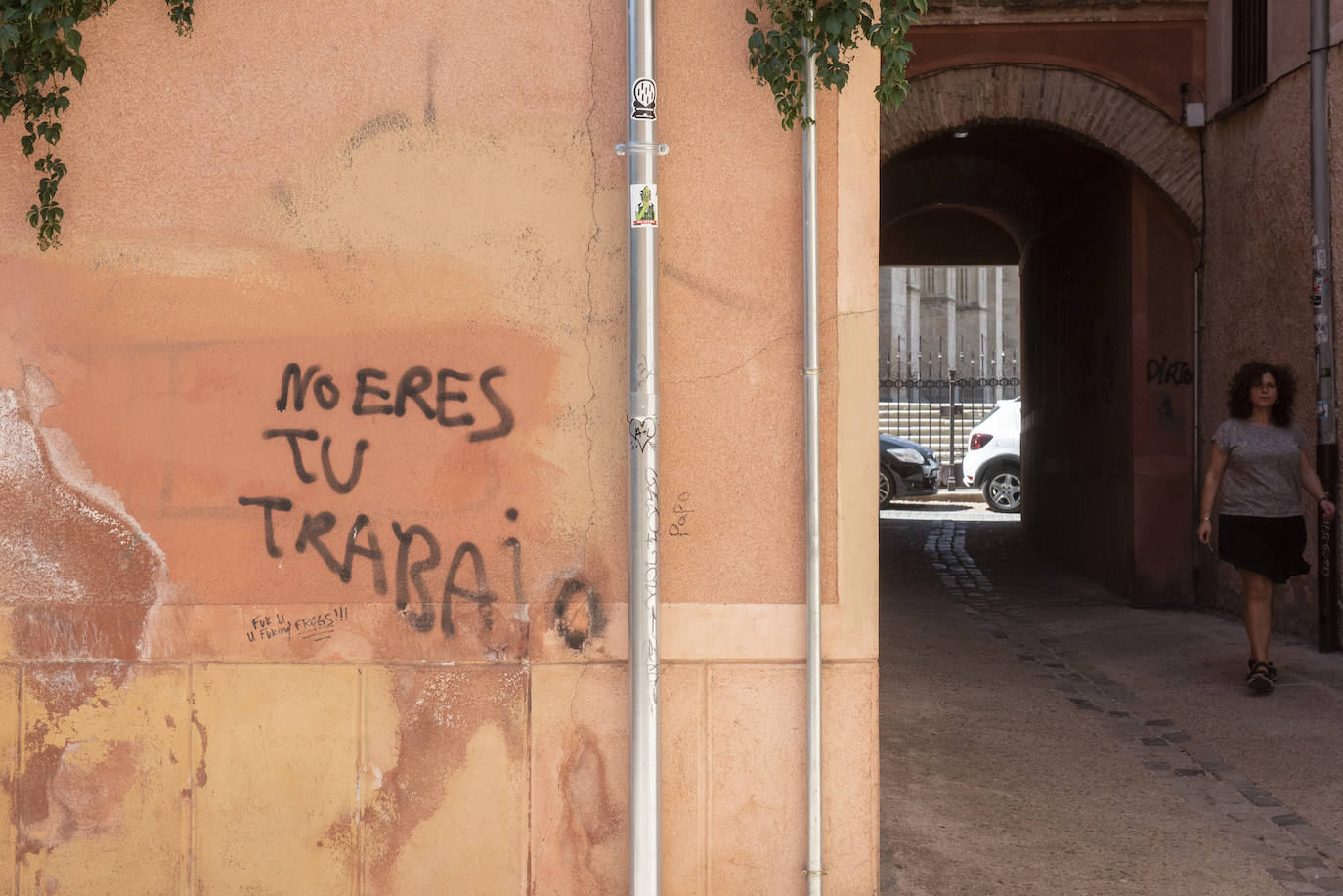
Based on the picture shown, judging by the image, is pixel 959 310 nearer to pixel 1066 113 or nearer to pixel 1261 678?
pixel 1066 113

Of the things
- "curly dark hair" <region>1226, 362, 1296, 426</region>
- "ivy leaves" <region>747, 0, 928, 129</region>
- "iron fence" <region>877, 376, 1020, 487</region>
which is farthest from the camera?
"iron fence" <region>877, 376, 1020, 487</region>

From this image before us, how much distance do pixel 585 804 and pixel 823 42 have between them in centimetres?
232

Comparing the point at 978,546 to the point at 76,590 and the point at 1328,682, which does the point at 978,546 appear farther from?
the point at 76,590

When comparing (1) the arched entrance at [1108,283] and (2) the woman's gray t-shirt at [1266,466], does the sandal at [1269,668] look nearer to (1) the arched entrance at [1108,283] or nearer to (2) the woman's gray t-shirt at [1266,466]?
(2) the woman's gray t-shirt at [1266,466]

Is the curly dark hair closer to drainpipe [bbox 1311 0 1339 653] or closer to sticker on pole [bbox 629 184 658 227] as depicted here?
drainpipe [bbox 1311 0 1339 653]

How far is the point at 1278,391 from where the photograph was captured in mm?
7047

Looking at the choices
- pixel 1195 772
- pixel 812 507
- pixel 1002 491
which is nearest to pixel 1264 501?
pixel 1195 772

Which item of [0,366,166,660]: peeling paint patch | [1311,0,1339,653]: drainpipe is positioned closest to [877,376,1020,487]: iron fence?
[1311,0,1339,653]: drainpipe

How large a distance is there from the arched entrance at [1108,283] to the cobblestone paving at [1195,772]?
72.5 inches

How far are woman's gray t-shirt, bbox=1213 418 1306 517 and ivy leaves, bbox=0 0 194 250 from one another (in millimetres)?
5532

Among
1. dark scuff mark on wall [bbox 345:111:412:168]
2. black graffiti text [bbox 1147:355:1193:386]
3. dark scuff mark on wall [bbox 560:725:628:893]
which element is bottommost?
dark scuff mark on wall [bbox 560:725:628:893]

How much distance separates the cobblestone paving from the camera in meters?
4.42

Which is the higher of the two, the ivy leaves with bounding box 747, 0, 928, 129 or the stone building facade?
the stone building facade

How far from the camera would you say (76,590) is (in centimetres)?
413
